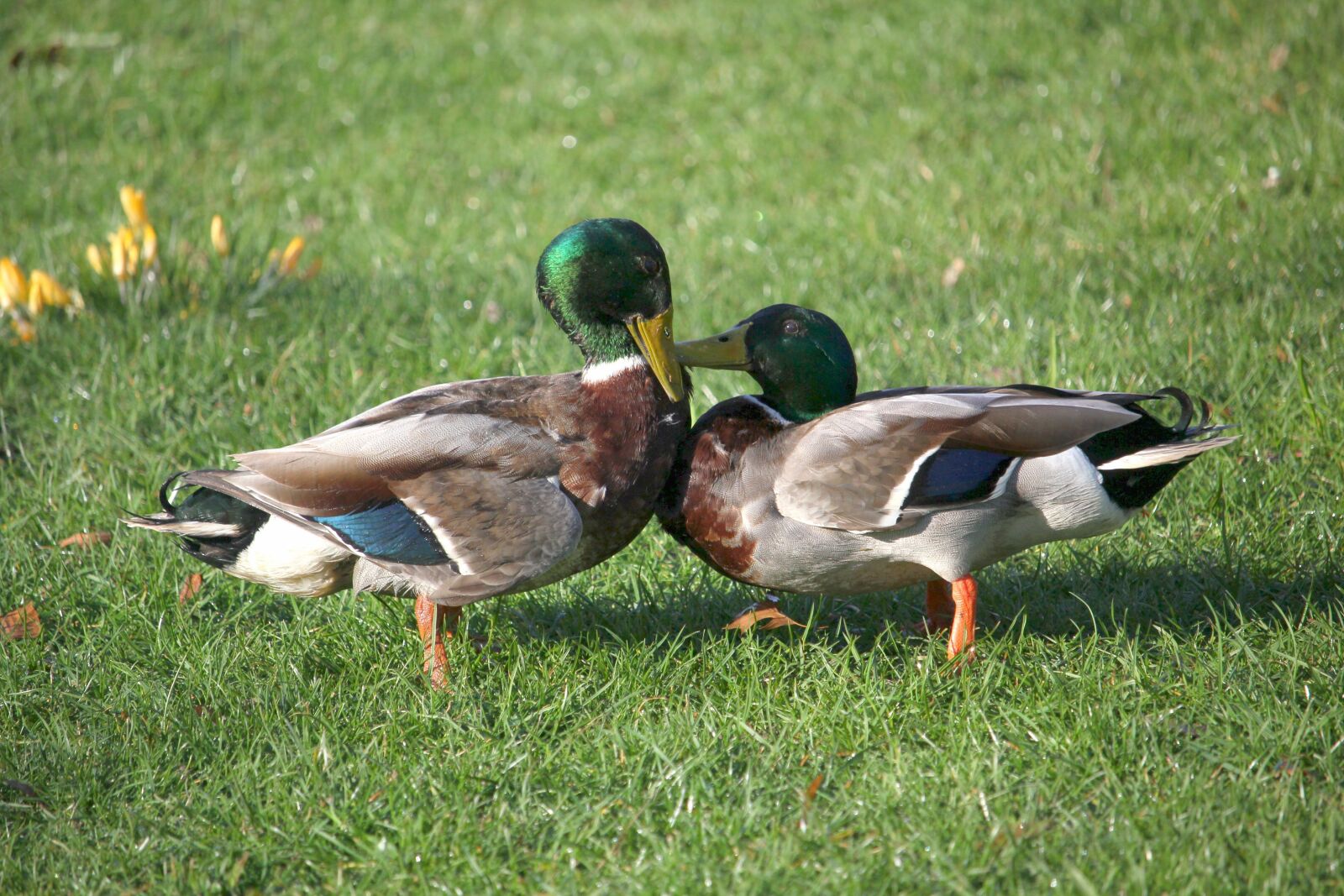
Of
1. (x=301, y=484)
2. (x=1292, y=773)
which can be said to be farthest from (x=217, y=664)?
(x=1292, y=773)

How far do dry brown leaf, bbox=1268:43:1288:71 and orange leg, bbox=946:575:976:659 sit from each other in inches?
184

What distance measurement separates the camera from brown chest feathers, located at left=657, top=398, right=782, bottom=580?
3.07 m

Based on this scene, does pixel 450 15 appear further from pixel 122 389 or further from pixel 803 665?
pixel 803 665

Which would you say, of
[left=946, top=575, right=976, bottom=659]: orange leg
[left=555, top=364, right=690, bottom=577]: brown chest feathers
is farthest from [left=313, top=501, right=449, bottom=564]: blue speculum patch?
[left=946, top=575, right=976, bottom=659]: orange leg

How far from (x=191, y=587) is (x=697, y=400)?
187cm

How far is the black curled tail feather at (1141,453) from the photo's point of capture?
9.54ft

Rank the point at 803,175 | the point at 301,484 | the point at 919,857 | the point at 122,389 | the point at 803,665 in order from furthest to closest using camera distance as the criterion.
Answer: the point at 803,175
the point at 122,389
the point at 803,665
the point at 301,484
the point at 919,857

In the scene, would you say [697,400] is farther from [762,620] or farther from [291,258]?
[291,258]

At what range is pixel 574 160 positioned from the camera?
705 centimetres

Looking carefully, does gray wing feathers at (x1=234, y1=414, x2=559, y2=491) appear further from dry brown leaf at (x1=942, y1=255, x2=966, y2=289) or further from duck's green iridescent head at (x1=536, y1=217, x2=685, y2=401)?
dry brown leaf at (x1=942, y1=255, x2=966, y2=289)

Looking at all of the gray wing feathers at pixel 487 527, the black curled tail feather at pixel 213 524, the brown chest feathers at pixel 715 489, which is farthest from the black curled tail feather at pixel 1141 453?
the black curled tail feather at pixel 213 524

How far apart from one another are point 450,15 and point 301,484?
656 centimetres

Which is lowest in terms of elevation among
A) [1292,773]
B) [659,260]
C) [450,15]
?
[1292,773]

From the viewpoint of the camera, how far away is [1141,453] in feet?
9.57
